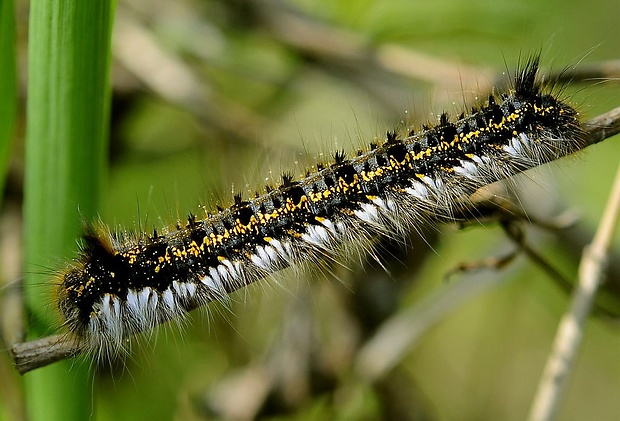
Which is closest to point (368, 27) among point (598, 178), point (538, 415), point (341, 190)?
point (598, 178)

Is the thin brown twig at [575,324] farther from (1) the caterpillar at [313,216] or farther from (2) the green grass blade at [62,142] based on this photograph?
(2) the green grass blade at [62,142]

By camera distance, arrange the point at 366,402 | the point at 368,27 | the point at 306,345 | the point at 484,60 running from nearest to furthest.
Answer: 1. the point at 306,345
2. the point at 366,402
3. the point at 368,27
4. the point at 484,60

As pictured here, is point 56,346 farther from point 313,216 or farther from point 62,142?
point 313,216

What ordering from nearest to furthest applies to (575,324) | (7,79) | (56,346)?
(56,346) → (7,79) → (575,324)

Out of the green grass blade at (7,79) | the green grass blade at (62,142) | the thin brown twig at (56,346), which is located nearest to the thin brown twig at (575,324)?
the thin brown twig at (56,346)

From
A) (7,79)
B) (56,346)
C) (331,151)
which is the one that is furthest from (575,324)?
(7,79)

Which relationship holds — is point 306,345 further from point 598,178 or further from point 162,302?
point 598,178
